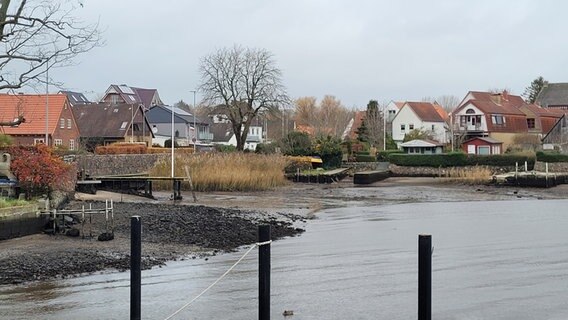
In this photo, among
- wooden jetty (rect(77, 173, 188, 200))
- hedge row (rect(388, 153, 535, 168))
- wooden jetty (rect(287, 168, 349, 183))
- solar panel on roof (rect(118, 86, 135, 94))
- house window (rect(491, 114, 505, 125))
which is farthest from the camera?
solar panel on roof (rect(118, 86, 135, 94))

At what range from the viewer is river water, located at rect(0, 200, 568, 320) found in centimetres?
1197

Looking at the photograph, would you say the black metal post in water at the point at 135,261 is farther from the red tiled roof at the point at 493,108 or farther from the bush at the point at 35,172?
the red tiled roof at the point at 493,108

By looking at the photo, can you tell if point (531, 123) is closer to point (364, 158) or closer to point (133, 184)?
point (364, 158)

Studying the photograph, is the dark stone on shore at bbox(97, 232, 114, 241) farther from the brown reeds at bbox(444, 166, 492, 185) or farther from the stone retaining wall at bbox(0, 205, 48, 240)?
the brown reeds at bbox(444, 166, 492, 185)

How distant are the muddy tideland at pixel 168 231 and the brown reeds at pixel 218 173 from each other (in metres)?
1.42

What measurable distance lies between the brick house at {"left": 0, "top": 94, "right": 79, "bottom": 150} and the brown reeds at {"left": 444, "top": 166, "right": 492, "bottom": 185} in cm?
3438

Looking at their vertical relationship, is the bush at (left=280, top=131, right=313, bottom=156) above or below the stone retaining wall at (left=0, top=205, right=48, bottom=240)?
above

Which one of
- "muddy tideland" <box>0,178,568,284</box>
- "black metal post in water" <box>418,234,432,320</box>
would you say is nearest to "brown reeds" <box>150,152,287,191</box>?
"muddy tideland" <box>0,178,568,284</box>

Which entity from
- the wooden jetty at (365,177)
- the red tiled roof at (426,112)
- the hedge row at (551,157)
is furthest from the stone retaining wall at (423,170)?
Result: the red tiled roof at (426,112)

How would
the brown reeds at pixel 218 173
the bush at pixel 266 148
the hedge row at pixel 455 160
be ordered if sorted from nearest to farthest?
1. the brown reeds at pixel 218 173
2. the hedge row at pixel 455 160
3. the bush at pixel 266 148

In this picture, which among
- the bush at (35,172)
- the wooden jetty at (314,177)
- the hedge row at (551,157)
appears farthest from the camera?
the hedge row at (551,157)

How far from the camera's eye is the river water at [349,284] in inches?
471

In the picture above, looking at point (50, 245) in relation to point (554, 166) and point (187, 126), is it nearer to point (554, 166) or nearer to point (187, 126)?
point (554, 166)

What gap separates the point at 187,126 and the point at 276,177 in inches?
2797
